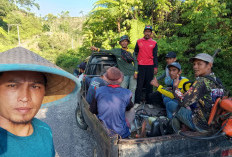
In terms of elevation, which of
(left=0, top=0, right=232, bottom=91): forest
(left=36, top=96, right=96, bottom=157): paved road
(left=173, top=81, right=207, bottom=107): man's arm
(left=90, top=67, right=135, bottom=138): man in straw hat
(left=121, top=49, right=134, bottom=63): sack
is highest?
(left=0, top=0, right=232, bottom=91): forest

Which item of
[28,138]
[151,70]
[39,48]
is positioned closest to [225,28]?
[151,70]

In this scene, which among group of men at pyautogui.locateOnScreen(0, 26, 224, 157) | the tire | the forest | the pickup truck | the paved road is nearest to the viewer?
group of men at pyautogui.locateOnScreen(0, 26, 224, 157)

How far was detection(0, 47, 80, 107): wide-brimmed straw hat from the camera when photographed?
598 millimetres

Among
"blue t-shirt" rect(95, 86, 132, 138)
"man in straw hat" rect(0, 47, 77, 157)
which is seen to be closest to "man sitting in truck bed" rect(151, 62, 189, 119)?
"blue t-shirt" rect(95, 86, 132, 138)

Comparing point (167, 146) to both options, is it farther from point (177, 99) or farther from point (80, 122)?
point (80, 122)

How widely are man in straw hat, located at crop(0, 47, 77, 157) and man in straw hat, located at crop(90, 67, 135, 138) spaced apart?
1.23m

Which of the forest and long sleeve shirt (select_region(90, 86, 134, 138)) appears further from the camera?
the forest

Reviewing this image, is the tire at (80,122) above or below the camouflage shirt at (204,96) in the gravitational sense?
below

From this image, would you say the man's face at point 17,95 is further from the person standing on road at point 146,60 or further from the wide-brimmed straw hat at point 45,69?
the person standing on road at point 146,60

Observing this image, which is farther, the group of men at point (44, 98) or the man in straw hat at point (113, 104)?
the man in straw hat at point (113, 104)

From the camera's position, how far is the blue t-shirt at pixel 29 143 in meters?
0.80

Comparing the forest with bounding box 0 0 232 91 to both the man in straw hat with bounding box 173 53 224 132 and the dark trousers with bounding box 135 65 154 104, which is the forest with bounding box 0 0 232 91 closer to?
the dark trousers with bounding box 135 65 154 104

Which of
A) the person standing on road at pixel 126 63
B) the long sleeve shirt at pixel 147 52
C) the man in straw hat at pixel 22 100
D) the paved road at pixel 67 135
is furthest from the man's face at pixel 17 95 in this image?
the long sleeve shirt at pixel 147 52

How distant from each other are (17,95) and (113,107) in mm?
1520
